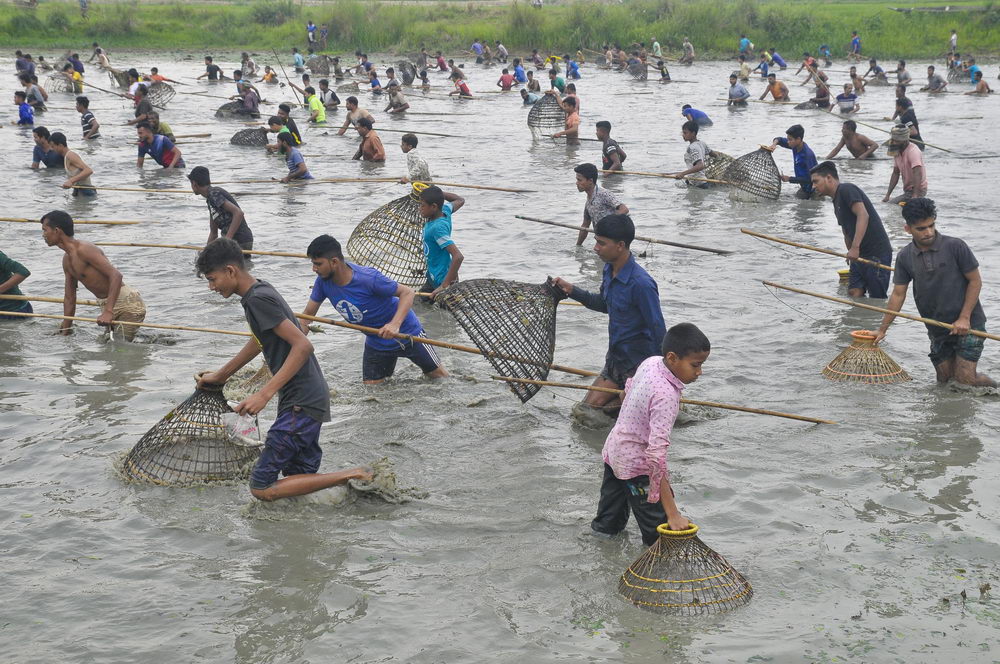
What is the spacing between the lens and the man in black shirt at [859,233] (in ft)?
29.0

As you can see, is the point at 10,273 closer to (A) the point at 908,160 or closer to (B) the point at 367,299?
(B) the point at 367,299

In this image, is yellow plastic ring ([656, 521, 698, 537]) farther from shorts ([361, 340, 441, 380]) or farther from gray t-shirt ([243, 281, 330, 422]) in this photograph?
shorts ([361, 340, 441, 380])

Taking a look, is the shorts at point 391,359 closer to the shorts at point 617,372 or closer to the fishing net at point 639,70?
the shorts at point 617,372

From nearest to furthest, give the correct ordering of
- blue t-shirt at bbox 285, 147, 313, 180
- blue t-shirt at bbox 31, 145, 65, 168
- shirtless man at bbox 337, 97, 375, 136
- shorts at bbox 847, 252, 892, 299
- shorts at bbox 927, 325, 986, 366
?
shorts at bbox 927, 325, 986, 366 < shorts at bbox 847, 252, 892, 299 < blue t-shirt at bbox 285, 147, 313, 180 < blue t-shirt at bbox 31, 145, 65, 168 < shirtless man at bbox 337, 97, 375, 136

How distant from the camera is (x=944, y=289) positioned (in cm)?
682

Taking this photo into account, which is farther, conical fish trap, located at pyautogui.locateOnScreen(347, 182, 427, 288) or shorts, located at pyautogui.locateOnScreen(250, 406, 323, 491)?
conical fish trap, located at pyautogui.locateOnScreen(347, 182, 427, 288)

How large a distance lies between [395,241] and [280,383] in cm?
505

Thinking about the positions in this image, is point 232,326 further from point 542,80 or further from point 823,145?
point 542,80

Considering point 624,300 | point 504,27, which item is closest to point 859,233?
point 624,300

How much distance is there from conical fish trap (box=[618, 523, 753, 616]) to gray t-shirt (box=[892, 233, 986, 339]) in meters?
3.26

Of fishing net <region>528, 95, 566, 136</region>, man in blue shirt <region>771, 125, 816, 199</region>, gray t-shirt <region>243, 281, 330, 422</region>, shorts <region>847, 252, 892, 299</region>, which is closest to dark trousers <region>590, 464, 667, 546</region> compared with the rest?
gray t-shirt <region>243, 281, 330, 422</region>

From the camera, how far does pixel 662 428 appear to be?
171 inches

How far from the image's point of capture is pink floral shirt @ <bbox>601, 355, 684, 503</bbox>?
4359 millimetres

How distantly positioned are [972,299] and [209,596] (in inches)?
203
